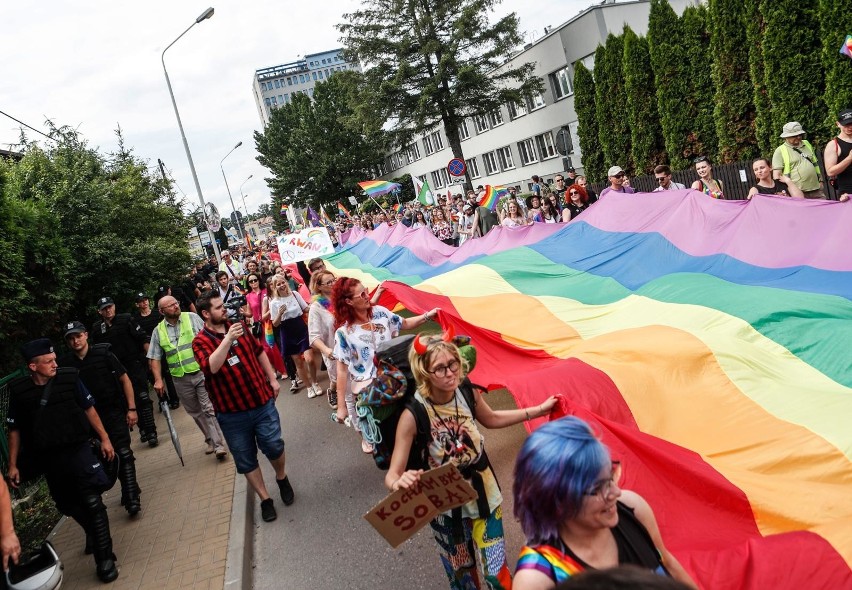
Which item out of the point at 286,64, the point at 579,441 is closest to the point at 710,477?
the point at 579,441

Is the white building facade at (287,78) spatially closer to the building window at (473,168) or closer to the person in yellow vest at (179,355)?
the building window at (473,168)

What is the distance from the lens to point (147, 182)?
22953mm

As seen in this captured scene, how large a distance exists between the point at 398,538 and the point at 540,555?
1.17 meters

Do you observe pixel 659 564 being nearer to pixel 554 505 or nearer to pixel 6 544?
pixel 554 505

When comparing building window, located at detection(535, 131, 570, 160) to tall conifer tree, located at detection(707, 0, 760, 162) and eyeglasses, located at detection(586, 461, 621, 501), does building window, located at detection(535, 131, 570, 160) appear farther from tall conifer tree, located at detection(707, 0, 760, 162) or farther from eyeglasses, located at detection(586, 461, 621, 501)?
eyeglasses, located at detection(586, 461, 621, 501)

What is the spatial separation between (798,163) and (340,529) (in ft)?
22.9

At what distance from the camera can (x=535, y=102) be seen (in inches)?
1515

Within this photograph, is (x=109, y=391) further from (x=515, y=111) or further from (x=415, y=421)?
(x=515, y=111)

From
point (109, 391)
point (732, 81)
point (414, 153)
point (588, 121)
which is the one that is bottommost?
point (109, 391)

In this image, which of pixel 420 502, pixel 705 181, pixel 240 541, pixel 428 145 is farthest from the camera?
pixel 428 145

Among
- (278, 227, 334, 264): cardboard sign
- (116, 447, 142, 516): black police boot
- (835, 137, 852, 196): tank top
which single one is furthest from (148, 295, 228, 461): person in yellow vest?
(835, 137, 852, 196): tank top

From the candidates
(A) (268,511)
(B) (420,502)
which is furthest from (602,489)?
(A) (268,511)

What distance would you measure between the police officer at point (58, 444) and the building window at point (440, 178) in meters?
51.4

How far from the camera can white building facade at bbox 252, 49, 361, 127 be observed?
502 feet
